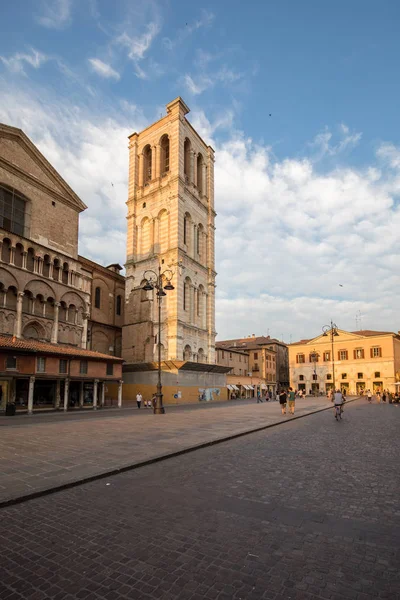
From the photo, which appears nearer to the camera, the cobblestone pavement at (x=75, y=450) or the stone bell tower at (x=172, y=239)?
the cobblestone pavement at (x=75, y=450)

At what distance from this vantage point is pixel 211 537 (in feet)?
14.4

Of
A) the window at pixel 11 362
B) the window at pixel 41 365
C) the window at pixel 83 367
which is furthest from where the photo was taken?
the window at pixel 83 367

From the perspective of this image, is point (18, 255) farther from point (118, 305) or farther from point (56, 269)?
point (118, 305)

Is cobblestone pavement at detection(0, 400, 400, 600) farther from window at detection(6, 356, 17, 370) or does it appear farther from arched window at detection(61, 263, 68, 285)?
arched window at detection(61, 263, 68, 285)

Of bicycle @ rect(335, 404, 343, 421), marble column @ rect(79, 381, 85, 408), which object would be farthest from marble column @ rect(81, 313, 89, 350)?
bicycle @ rect(335, 404, 343, 421)

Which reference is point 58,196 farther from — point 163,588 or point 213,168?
point 163,588

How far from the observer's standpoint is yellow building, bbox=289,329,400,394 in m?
63.8

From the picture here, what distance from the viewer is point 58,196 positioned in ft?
111

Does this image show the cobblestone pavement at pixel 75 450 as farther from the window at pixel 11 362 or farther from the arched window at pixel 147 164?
the arched window at pixel 147 164

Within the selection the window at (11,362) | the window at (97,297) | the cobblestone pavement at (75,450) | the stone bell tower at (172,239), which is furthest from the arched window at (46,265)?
the cobblestone pavement at (75,450)

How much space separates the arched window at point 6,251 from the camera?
27091 millimetres

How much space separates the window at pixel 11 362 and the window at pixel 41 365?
1.52 meters

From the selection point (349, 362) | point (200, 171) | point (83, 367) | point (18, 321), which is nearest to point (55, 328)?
point (18, 321)

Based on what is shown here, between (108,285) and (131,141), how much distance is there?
2059cm
